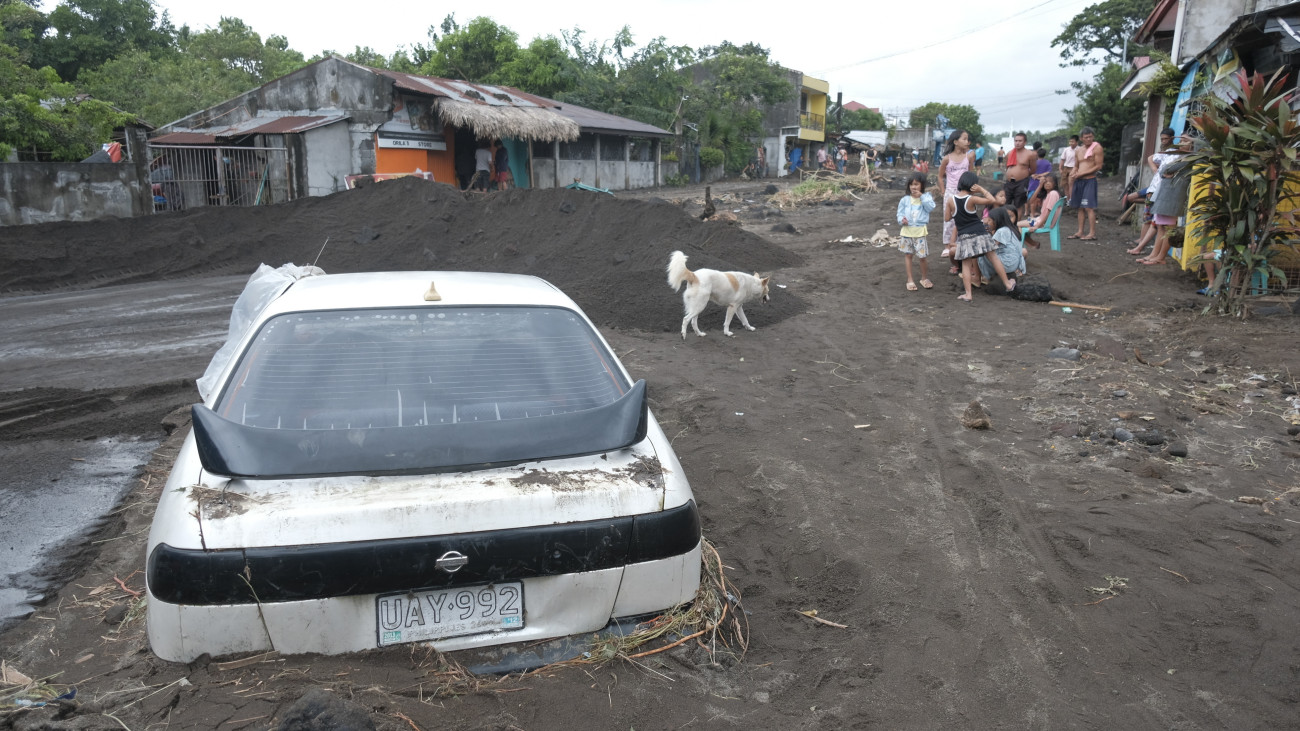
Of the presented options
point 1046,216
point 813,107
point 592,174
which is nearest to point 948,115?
point 813,107

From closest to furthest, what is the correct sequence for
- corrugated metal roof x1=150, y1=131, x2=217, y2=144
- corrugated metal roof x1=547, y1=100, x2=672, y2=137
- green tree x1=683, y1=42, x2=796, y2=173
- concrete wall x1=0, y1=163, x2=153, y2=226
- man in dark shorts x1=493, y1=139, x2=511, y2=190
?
concrete wall x1=0, y1=163, x2=153, y2=226, corrugated metal roof x1=150, y1=131, x2=217, y2=144, man in dark shorts x1=493, y1=139, x2=511, y2=190, corrugated metal roof x1=547, y1=100, x2=672, y2=137, green tree x1=683, y1=42, x2=796, y2=173

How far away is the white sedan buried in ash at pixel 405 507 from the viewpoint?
86.1 inches

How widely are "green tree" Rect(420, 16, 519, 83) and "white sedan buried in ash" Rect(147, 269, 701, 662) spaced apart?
38.4 metres

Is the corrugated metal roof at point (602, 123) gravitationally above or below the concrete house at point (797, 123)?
below

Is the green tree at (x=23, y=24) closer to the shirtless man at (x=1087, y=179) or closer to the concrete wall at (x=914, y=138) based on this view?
the shirtless man at (x=1087, y=179)

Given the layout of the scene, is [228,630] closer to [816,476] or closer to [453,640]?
[453,640]

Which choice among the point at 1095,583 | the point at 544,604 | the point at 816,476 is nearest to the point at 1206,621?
the point at 1095,583

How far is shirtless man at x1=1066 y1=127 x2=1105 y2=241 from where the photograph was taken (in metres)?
12.6

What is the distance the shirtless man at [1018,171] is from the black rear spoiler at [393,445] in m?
10.2

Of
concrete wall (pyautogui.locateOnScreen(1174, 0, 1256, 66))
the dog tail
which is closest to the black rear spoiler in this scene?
the dog tail

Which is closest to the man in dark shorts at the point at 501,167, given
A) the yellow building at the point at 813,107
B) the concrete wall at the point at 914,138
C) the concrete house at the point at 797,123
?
the concrete house at the point at 797,123

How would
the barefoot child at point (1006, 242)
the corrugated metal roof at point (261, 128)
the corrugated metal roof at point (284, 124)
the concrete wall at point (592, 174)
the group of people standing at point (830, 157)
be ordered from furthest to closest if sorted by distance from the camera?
1. the group of people standing at point (830, 157)
2. the concrete wall at point (592, 174)
3. the corrugated metal roof at point (261, 128)
4. the corrugated metal roof at point (284, 124)
5. the barefoot child at point (1006, 242)

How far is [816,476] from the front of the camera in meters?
4.70

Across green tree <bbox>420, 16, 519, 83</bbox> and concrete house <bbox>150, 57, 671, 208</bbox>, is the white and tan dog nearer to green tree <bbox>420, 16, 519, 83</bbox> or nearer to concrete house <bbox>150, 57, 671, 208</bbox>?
concrete house <bbox>150, 57, 671, 208</bbox>
